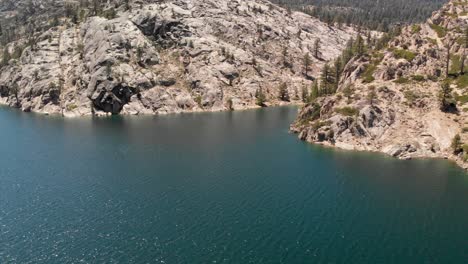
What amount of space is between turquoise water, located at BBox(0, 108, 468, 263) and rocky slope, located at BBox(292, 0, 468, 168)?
746 centimetres

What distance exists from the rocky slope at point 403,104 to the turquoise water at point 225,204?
746cm

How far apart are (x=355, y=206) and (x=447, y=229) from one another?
16.5m

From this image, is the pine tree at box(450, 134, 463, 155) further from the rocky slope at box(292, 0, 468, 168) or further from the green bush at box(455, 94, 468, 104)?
the green bush at box(455, 94, 468, 104)

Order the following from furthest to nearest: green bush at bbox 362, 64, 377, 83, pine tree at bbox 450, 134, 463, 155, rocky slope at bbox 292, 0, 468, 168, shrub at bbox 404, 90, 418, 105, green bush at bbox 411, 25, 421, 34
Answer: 1. green bush at bbox 411, 25, 421, 34
2. green bush at bbox 362, 64, 377, 83
3. shrub at bbox 404, 90, 418, 105
4. rocky slope at bbox 292, 0, 468, 168
5. pine tree at bbox 450, 134, 463, 155

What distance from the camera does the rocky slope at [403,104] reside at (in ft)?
394

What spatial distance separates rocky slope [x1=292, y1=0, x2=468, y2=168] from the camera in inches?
4724

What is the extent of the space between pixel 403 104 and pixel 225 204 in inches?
3088

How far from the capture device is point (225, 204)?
8081 centimetres

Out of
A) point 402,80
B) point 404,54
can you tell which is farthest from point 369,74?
point 404,54

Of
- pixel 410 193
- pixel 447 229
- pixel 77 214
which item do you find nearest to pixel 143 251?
pixel 77 214

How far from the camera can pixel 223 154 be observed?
121 m

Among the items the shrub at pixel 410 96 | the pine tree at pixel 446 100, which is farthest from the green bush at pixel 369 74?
the pine tree at pixel 446 100

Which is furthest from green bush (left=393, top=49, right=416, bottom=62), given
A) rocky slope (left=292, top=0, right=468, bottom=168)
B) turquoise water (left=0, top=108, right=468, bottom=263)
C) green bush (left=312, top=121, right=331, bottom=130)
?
turquoise water (left=0, top=108, right=468, bottom=263)

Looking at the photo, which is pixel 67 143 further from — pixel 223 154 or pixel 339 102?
pixel 339 102
